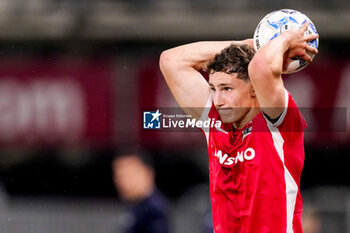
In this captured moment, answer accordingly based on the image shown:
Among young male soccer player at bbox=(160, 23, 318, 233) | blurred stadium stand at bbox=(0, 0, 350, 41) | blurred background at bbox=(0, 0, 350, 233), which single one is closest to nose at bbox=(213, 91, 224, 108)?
young male soccer player at bbox=(160, 23, 318, 233)

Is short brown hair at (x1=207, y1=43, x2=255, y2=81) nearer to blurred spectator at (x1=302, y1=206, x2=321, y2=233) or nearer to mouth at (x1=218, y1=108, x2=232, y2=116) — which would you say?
mouth at (x1=218, y1=108, x2=232, y2=116)

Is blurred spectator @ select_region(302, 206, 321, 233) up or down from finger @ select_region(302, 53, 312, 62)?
down

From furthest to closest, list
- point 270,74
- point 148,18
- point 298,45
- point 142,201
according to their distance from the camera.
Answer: point 148,18
point 142,201
point 298,45
point 270,74

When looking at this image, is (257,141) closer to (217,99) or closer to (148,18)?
(217,99)

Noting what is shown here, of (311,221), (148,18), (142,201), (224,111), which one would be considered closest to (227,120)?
(224,111)

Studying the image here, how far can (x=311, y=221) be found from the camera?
4.16 meters

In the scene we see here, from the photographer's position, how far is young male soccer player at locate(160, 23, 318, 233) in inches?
75.6

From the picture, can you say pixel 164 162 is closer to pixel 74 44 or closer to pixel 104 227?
pixel 104 227

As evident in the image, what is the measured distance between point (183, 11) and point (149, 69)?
63 centimetres

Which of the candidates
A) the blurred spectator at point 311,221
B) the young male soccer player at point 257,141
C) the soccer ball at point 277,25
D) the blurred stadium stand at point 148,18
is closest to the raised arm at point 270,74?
the young male soccer player at point 257,141

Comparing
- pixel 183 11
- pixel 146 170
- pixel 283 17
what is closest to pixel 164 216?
pixel 146 170

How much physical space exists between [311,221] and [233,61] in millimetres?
2333

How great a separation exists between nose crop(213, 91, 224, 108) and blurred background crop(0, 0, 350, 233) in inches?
125

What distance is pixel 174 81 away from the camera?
7.61 feet
